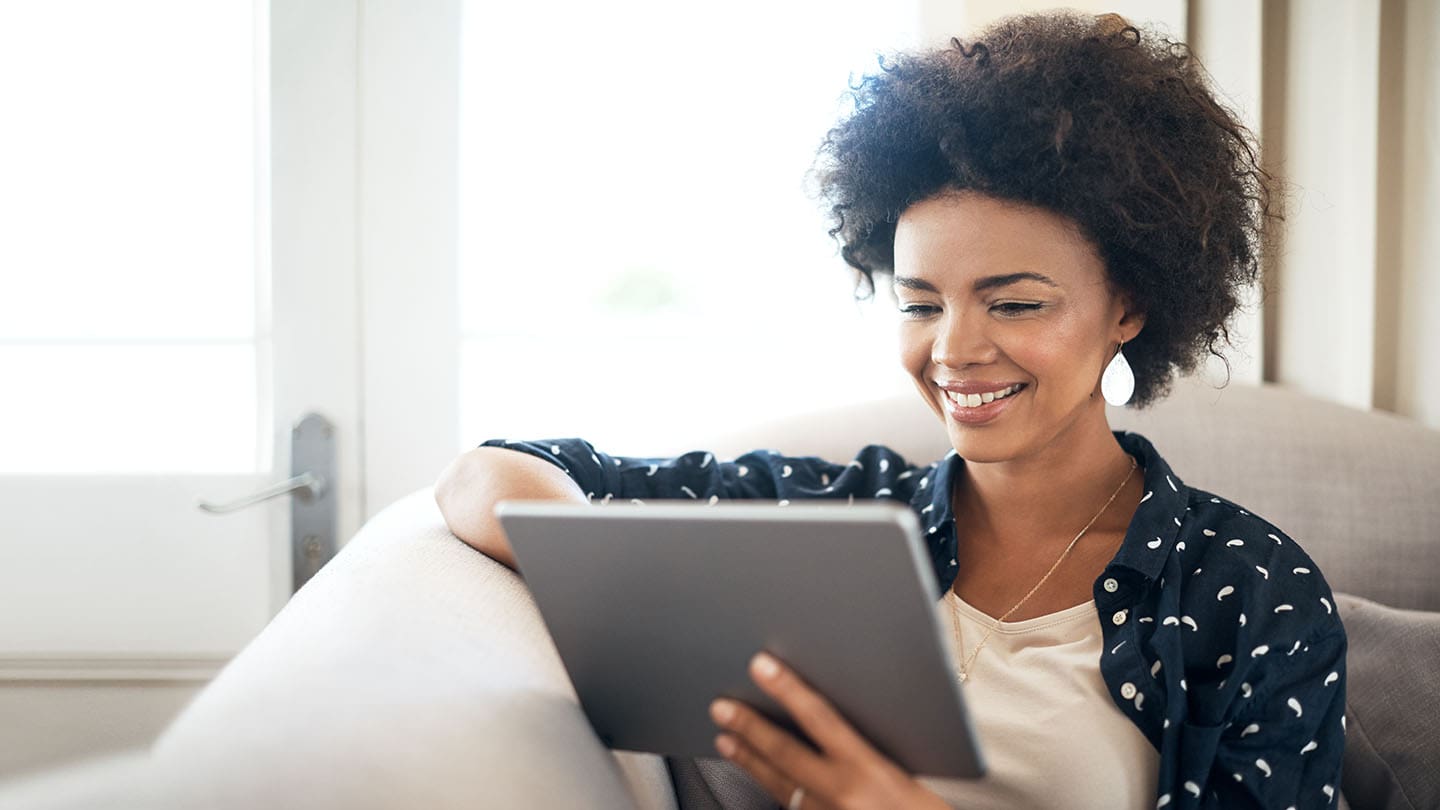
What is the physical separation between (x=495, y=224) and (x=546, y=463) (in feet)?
2.91

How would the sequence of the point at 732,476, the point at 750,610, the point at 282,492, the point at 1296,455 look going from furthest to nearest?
the point at 282,492, the point at 1296,455, the point at 732,476, the point at 750,610

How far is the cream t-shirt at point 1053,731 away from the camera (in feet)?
3.72

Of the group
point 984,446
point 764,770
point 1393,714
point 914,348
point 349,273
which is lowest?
point 1393,714

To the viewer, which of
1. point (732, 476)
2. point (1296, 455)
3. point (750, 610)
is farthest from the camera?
point (1296, 455)

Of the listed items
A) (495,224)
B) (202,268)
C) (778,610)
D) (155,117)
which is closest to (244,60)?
(155,117)

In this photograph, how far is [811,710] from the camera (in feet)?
2.69

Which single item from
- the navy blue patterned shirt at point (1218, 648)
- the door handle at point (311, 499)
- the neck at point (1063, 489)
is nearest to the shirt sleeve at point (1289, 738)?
the navy blue patterned shirt at point (1218, 648)

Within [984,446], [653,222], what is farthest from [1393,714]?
[653,222]

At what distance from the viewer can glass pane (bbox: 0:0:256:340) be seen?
2.04m

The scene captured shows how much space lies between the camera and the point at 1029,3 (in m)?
2.02

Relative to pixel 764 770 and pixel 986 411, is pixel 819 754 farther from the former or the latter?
pixel 986 411

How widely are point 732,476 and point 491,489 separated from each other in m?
0.36

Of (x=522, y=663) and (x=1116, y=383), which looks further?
(x=1116, y=383)

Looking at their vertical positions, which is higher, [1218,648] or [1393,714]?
[1218,648]
